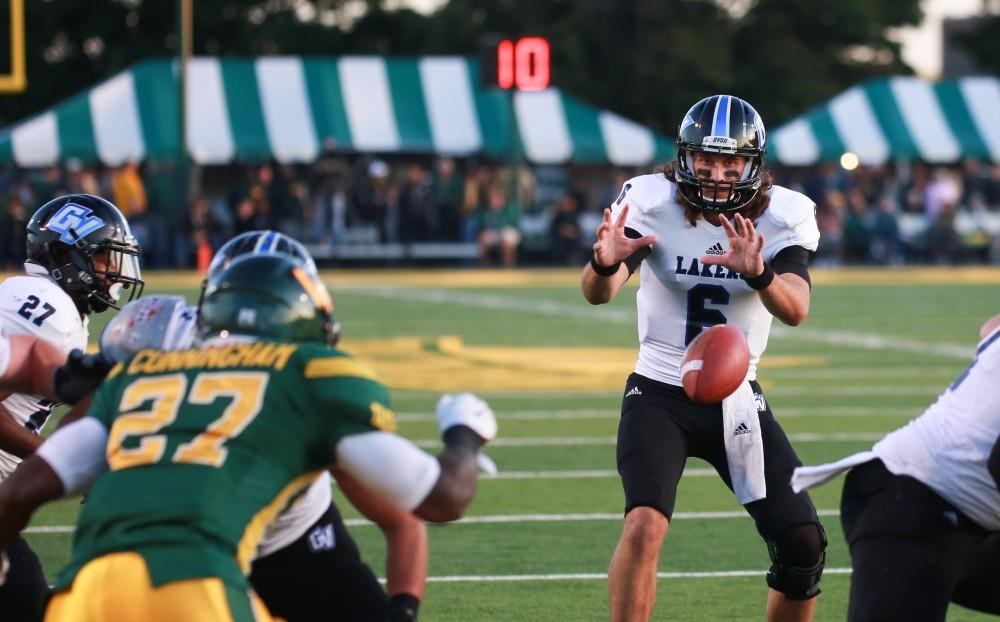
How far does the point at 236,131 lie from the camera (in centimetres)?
2655

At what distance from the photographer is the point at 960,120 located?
98.5 feet

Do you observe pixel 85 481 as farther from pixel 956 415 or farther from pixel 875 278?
pixel 875 278

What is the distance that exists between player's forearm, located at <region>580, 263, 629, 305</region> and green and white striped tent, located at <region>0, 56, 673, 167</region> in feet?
66.4

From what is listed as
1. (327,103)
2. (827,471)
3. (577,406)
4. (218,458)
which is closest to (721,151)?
(827,471)

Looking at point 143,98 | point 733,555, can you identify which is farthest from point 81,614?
point 143,98

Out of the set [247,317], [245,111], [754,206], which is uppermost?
[247,317]

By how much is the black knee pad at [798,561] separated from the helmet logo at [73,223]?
7.86 ft

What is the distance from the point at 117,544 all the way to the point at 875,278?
2221cm

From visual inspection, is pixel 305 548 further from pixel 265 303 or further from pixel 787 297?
pixel 787 297

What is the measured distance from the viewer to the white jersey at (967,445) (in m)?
4.18

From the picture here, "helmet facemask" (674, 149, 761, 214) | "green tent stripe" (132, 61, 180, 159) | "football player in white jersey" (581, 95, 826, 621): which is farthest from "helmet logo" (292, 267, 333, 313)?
"green tent stripe" (132, 61, 180, 159)

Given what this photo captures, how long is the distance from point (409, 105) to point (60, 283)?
22.3 metres

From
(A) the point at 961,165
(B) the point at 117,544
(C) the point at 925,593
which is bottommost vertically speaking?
(A) the point at 961,165

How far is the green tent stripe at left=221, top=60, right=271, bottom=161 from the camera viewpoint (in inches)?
1041
